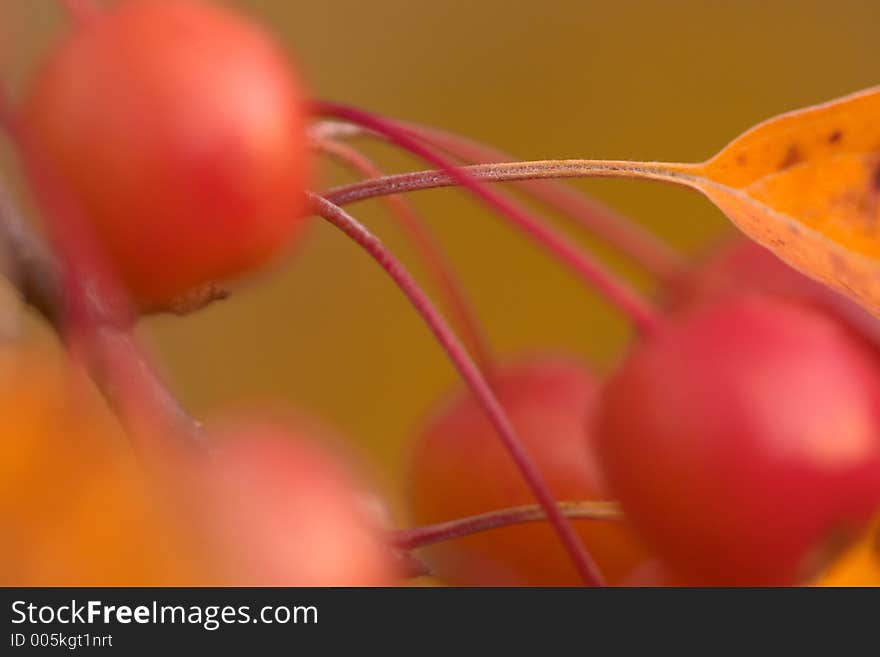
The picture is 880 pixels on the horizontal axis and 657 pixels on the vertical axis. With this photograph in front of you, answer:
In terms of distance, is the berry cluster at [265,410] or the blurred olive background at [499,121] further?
the blurred olive background at [499,121]

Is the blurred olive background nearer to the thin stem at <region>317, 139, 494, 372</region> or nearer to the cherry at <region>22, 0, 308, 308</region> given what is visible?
the thin stem at <region>317, 139, 494, 372</region>

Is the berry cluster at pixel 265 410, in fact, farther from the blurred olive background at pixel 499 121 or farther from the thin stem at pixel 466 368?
the blurred olive background at pixel 499 121

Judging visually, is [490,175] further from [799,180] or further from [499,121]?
[499,121]

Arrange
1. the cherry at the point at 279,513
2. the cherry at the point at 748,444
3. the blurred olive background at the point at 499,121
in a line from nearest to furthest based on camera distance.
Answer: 1. the cherry at the point at 279,513
2. the cherry at the point at 748,444
3. the blurred olive background at the point at 499,121

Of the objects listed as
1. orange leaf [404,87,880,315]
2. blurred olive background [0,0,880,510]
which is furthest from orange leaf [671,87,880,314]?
blurred olive background [0,0,880,510]

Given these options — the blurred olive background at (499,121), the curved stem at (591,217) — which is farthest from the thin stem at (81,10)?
the blurred olive background at (499,121)
